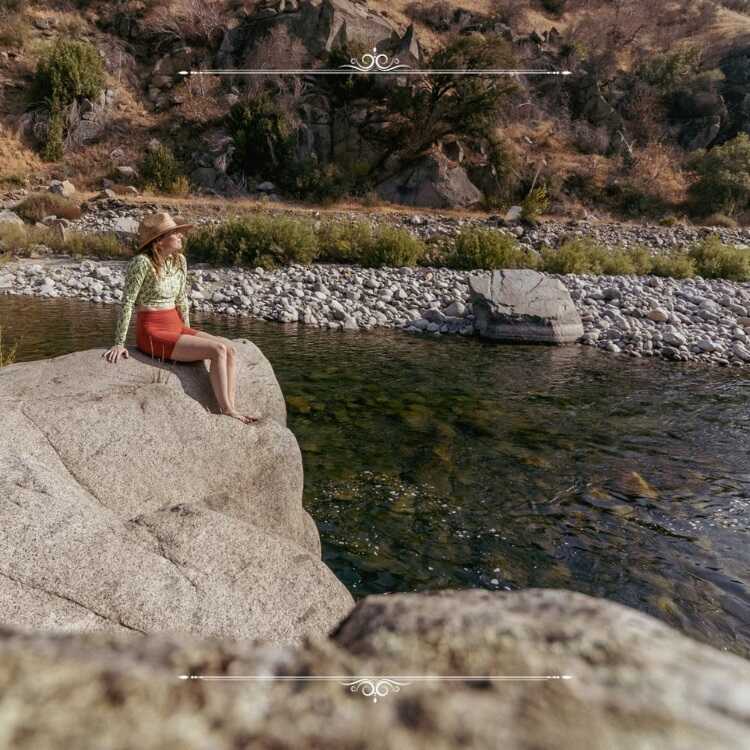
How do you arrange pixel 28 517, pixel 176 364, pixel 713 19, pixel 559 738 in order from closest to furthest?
pixel 559 738 < pixel 28 517 < pixel 176 364 < pixel 713 19

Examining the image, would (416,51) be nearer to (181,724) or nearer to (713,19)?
(713,19)

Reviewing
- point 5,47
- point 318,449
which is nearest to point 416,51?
point 5,47

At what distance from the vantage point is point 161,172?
26344mm

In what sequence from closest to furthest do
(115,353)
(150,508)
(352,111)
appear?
(150,508)
(115,353)
(352,111)

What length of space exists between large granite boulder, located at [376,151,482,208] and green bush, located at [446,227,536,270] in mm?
11260

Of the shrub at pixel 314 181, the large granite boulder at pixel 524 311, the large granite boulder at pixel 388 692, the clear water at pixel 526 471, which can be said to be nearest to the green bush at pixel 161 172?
the shrub at pixel 314 181

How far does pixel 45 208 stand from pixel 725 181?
98.0 feet

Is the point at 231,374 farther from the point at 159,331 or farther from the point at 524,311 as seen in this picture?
the point at 524,311

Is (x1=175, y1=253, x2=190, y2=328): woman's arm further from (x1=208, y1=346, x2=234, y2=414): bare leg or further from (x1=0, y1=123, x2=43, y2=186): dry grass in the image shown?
(x1=0, y1=123, x2=43, y2=186): dry grass

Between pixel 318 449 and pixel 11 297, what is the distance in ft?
35.6

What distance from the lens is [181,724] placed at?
651 mm

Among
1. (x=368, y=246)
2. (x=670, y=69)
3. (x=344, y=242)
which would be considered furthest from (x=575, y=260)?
(x=670, y=69)

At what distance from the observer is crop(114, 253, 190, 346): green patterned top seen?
169 inches

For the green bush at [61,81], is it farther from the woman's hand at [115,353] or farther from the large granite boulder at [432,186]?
the woman's hand at [115,353]
